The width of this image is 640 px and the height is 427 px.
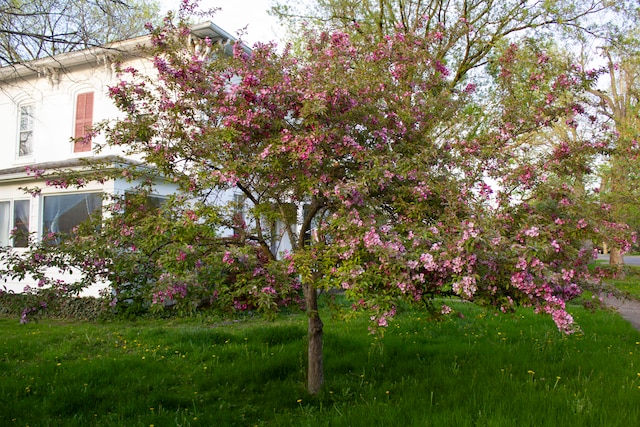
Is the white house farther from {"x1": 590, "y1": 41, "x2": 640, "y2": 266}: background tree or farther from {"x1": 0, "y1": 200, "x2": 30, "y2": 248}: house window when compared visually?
{"x1": 590, "y1": 41, "x2": 640, "y2": 266}: background tree

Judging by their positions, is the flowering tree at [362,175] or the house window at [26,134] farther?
the house window at [26,134]

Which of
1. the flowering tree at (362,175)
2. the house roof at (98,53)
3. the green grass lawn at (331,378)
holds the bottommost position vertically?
the green grass lawn at (331,378)

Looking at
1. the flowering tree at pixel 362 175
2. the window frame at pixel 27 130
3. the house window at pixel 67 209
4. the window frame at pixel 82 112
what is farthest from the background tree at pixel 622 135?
the window frame at pixel 27 130

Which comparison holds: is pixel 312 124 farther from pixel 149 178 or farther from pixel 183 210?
pixel 149 178

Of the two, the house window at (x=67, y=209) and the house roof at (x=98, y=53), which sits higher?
the house roof at (x=98, y=53)

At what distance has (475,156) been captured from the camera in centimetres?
433

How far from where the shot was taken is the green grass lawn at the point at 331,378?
412 centimetres

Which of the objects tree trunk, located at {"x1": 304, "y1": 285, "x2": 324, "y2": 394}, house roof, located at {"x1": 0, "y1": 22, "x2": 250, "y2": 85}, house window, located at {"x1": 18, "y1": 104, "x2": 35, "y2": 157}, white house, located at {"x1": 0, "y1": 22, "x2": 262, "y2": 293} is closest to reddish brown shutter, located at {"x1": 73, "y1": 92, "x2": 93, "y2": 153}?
white house, located at {"x1": 0, "y1": 22, "x2": 262, "y2": 293}

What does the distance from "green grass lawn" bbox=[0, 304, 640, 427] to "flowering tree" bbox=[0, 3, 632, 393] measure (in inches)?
28.9

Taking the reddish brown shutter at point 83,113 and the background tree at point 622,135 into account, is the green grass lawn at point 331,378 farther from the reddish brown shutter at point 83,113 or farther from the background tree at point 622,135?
the reddish brown shutter at point 83,113

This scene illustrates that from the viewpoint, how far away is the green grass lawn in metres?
4.12

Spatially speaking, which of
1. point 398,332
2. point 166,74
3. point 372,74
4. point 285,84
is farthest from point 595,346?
point 166,74

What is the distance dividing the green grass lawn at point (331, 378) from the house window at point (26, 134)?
894cm

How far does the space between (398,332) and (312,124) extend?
4.48 m
